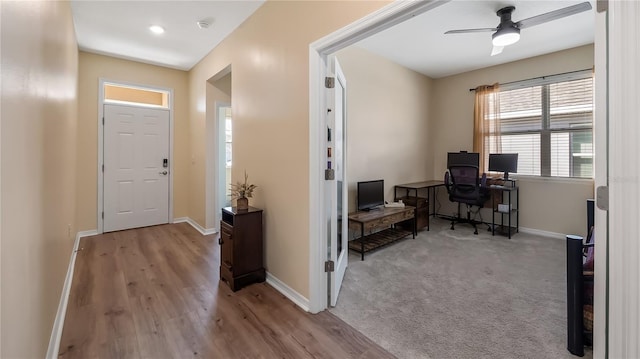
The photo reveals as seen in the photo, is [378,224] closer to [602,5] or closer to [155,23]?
[602,5]

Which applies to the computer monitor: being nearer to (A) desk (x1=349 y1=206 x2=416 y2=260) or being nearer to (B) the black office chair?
(B) the black office chair

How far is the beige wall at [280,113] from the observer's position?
7.29 feet

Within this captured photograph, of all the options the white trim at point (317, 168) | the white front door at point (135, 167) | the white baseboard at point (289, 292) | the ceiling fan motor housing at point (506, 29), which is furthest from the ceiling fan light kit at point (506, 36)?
the white front door at point (135, 167)

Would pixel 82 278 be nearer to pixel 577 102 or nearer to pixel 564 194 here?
pixel 564 194

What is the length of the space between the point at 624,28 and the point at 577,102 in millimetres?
4284

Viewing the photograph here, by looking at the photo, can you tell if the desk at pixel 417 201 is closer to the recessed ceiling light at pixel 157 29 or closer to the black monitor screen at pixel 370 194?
the black monitor screen at pixel 370 194

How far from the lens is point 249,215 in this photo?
2.63 m

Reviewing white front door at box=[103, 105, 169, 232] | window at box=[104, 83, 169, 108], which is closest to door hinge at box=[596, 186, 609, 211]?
white front door at box=[103, 105, 169, 232]

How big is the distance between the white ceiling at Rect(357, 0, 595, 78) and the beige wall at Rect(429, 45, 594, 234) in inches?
6.2

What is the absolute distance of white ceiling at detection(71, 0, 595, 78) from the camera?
9.57ft

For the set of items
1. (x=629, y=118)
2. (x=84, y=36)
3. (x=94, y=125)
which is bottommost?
(x=629, y=118)

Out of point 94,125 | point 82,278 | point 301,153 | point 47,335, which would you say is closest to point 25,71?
point 47,335

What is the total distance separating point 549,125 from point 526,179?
0.87 meters

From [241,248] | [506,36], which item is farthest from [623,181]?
[506,36]
